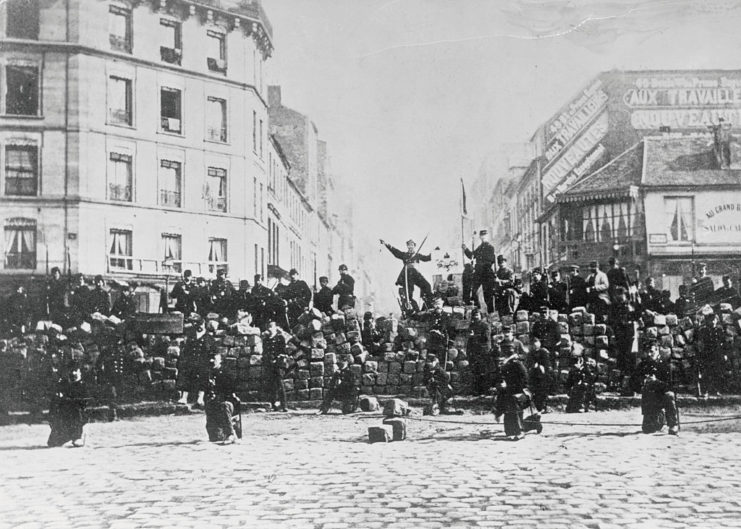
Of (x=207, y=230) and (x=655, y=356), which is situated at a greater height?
(x=207, y=230)

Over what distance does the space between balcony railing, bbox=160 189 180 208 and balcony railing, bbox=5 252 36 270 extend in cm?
128

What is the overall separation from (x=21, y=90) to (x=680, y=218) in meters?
7.00

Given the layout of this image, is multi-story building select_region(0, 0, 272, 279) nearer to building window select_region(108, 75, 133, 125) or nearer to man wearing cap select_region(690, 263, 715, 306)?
building window select_region(108, 75, 133, 125)

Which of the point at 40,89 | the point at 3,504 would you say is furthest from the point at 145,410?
the point at 40,89

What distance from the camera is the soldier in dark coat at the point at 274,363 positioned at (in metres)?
7.37

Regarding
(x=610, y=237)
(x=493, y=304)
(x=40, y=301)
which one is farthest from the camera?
(x=610, y=237)

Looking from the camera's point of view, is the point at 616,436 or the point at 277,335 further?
the point at 277,335

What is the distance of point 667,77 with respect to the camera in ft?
25.0

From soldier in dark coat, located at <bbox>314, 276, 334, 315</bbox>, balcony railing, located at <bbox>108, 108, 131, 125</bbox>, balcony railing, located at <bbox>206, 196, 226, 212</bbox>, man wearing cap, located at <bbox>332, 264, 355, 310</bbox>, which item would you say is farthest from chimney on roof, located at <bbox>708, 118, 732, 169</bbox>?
balcony railing, located at <bbox>108, 108, 131, 125</bbox>

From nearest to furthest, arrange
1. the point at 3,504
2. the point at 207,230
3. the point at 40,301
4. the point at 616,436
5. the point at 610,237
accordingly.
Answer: the point at 3,504
the point at 616,436
the point at 40,301
the point at 207,230
the point at 610,237

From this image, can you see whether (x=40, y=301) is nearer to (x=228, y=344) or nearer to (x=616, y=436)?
(x=228, y=344)

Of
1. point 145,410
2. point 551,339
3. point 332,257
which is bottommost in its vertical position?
point 145,410

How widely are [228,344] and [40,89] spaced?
2938 millimetres

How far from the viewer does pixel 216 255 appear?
7598 millimetres
